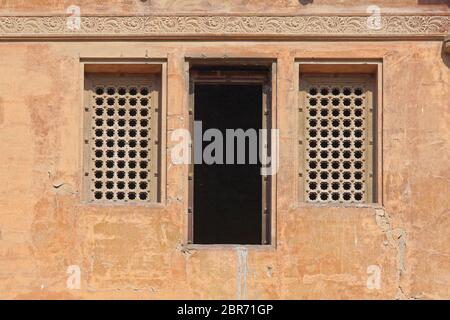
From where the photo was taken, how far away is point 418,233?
803 centimetres

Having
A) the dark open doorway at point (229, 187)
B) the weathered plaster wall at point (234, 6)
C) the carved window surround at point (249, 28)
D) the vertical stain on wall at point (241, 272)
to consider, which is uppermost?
the weathered plaster wall at point (234, 6)

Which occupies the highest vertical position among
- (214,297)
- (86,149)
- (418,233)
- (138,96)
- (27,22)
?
(27,22)

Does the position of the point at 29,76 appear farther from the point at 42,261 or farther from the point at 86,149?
the point at 42,261

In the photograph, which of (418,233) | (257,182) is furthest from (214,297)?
(257,182)

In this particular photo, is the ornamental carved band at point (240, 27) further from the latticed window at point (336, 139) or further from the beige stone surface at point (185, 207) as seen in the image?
the latticed window at point (336, 139)

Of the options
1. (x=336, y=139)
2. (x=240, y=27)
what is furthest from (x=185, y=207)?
(x=240, y=27)

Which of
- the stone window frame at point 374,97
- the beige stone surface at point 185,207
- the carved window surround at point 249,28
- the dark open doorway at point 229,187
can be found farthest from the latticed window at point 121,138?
the dark open doorway at point 229,187

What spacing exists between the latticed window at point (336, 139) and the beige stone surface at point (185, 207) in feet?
0.86

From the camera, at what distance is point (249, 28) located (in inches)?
325

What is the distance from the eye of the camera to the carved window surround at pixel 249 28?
26.9ft

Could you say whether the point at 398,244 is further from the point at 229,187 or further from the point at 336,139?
the point at 229,187

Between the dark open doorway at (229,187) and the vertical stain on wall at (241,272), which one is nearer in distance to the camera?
the vertical stain on wall at (241,272)

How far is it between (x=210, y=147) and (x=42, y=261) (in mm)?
1911

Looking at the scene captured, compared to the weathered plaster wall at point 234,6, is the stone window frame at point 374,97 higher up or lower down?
lower down
